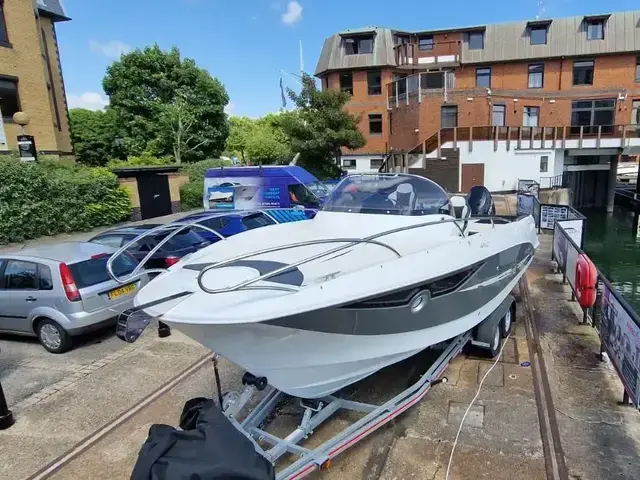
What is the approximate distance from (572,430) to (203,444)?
3088mm

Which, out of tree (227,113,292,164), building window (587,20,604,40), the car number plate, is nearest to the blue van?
the car number plate

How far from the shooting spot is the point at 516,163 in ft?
78.2

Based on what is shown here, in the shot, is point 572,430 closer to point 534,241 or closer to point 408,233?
point 408,233

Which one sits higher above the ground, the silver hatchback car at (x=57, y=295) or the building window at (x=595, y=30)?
the building window at (x=595, y=30)

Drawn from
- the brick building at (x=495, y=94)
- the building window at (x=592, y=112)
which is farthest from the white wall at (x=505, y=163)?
the building window at (x=592, y=112)

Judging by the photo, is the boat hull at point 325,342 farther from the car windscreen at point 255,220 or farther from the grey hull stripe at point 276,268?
the car windscreen at point 255,220

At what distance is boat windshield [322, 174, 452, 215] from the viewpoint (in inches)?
184

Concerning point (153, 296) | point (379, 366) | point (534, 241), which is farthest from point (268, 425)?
point (534, 241)

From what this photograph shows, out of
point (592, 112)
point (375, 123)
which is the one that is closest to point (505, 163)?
point (375, 123)

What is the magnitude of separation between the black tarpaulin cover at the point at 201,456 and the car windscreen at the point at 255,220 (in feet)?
20.8

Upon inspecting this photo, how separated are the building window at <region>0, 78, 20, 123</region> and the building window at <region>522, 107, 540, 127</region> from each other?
26.7 m

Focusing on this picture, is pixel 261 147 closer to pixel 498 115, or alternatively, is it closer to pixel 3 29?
pixel 498 115

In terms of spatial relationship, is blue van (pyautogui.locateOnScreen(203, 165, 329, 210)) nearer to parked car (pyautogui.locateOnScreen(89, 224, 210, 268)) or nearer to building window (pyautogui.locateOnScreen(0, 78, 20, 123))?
parked car (pyautogui.locateOnScreen(89, 224, 210, 268))

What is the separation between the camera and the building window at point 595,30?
27.9m
